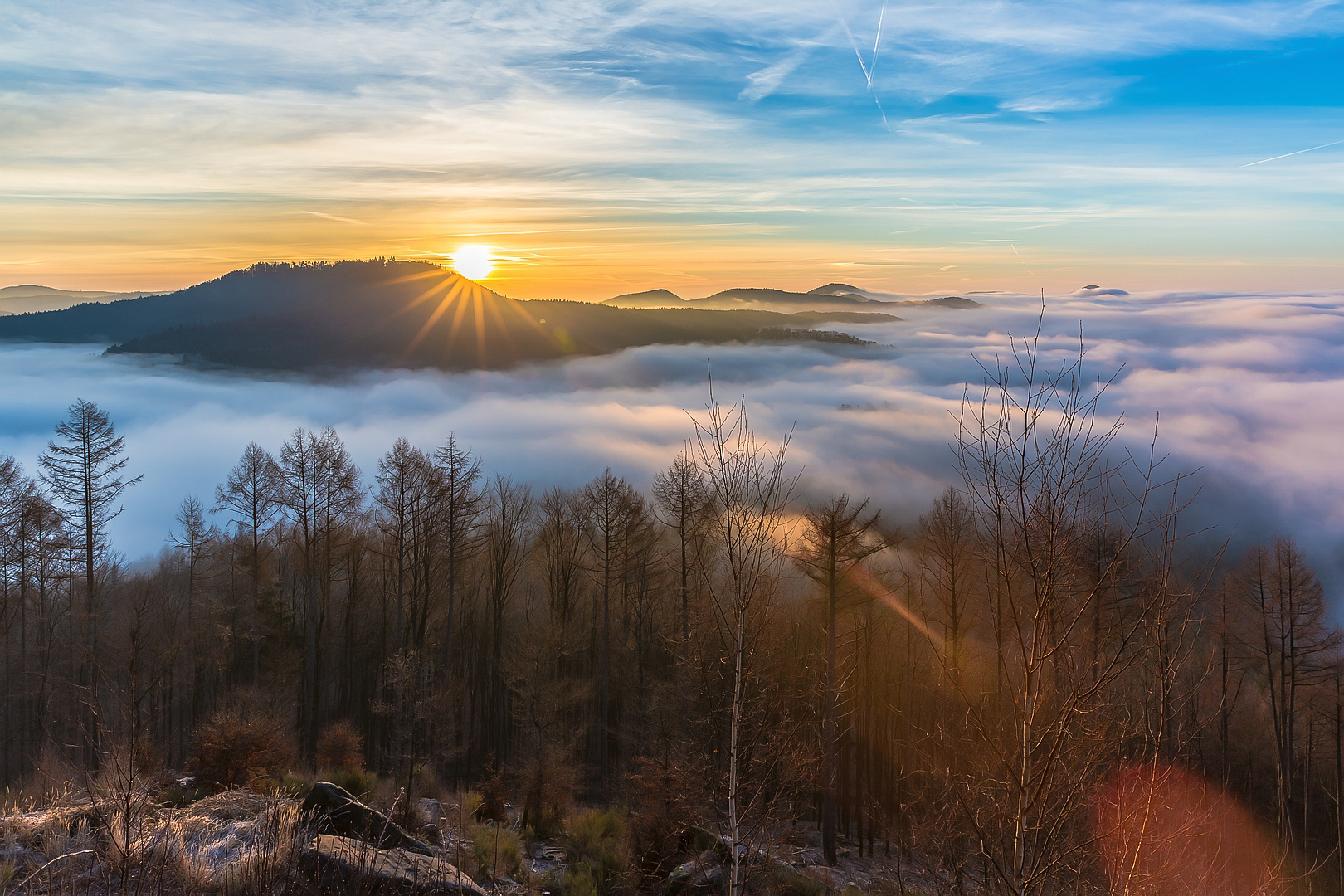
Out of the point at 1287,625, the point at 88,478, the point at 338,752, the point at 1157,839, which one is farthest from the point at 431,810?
the point at 1287,625

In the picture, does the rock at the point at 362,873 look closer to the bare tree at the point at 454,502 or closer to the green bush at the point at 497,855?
the green bush at the point at 497,855

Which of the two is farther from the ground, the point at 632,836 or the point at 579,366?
the point at 579,366

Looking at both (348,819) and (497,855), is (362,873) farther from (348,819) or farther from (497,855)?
(497,855)

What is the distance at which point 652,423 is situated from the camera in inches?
6250

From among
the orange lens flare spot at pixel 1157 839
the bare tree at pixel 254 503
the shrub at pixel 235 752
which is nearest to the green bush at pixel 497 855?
the shrub at pixel 235 752

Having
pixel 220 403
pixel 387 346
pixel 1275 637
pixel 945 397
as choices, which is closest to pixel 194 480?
pixel 220 403

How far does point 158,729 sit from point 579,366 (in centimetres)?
16672

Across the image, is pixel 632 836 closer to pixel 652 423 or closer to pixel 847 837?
pixel 847 837

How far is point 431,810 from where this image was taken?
2436 cm

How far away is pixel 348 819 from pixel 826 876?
13.0 meters

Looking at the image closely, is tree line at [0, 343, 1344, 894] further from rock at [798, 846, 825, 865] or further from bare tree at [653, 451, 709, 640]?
rock at [798, 846, 825, 865]

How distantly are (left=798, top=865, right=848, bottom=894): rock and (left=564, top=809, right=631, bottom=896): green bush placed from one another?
425 cm

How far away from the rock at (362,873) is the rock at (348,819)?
5.00 ft

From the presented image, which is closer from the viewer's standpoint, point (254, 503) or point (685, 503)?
point (254, 503)
